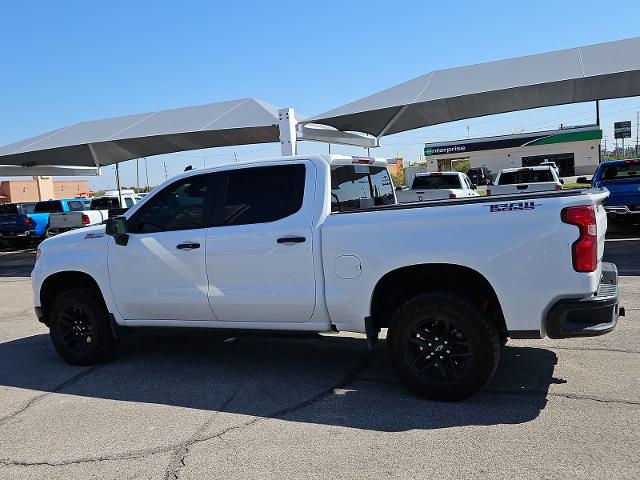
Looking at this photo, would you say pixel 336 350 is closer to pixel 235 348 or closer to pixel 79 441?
pixel 235 348

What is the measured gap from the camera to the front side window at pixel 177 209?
546 centimetres

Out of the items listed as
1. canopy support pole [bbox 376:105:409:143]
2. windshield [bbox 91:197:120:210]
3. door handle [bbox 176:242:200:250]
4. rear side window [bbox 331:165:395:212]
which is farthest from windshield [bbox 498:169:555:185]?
windshield [bbox 91:197:120:210]

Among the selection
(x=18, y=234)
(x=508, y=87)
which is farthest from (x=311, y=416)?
(x=18, y=234)

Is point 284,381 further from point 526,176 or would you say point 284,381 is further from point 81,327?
point 526,176

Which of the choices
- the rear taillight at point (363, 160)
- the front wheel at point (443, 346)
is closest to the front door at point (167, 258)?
the rear taillight at point (363, 160)

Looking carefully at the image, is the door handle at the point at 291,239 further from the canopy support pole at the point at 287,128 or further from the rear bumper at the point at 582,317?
the canopy support pole at the point at 287,128

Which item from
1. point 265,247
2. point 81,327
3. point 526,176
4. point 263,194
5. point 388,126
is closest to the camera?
point 265,247

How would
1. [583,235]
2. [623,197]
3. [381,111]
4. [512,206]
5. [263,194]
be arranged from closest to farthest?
1. [583,235]
2. [512,206]
3. [263,194]
4. [623,197]
5. [381,111]

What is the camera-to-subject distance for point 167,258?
215 inches

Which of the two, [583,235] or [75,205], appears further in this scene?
[75,205]

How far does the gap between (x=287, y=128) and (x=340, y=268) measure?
10.4m

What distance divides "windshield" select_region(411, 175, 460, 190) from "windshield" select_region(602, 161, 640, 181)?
12.2ft

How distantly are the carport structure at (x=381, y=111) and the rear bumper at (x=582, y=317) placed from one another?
10.3 m

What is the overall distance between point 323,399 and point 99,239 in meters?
2.79
